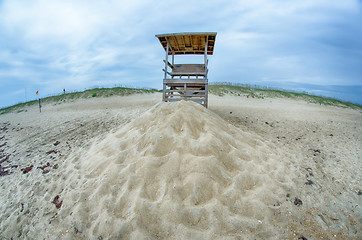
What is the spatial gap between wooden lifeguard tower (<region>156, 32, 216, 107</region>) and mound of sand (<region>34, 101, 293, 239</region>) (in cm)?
396

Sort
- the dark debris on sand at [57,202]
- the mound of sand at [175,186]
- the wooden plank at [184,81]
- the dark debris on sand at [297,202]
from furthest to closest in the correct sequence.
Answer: the wooden plank at [184,81] → the dark debris on sand at [57,202] → the dark debris on sand at [297,202] → the mound of sand at [175,186]

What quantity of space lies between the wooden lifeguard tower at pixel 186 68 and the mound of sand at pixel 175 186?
3963 mm

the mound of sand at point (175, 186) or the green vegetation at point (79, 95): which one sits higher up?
the green vegetation at point (79, 95)

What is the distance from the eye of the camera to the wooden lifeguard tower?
28.1 ft

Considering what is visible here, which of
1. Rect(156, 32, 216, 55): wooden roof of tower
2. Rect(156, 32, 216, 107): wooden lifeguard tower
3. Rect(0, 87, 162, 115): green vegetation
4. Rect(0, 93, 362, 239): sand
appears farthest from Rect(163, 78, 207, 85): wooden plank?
Rect(0, 87, 162, 115): green vegetation

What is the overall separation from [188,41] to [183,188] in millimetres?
8048

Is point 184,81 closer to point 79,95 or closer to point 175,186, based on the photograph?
point 175,186

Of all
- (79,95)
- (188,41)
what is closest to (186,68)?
(188,41)

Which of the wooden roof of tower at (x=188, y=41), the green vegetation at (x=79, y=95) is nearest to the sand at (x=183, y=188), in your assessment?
the wooden roof of tower at (x=188, y=41)

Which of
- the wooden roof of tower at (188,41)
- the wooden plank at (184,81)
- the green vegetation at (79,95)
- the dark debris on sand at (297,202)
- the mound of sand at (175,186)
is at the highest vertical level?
the wooden roof of tower at (188,41)

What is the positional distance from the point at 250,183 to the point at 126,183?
237 cm

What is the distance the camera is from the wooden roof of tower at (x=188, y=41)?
852cm

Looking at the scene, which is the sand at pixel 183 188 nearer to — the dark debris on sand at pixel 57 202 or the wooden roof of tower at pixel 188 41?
the dark debris on sand at pixel 57 202

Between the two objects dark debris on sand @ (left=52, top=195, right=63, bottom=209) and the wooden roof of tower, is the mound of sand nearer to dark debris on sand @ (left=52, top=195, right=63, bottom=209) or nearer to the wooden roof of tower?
dark debris on sand @ (left=52, top=195, right=63, bottom=209)
